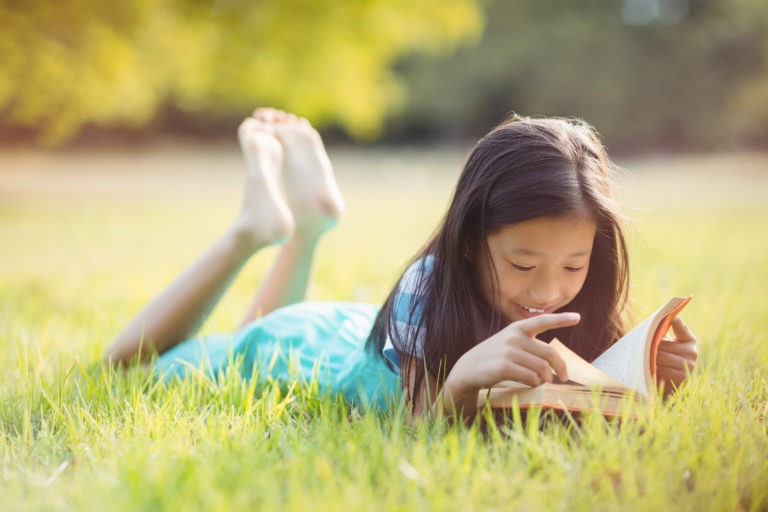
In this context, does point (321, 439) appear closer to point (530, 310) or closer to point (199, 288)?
point (530, 310)

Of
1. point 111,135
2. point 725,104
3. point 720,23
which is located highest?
point 720,23

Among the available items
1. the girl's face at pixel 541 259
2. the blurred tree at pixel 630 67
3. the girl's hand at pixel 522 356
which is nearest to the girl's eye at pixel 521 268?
the girl's face at pixel 541 259

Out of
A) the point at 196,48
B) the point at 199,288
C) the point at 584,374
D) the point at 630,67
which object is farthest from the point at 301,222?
the point at 630,67

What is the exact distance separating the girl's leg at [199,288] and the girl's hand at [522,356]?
955 mm

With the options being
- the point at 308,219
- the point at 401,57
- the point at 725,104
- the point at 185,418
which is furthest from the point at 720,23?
the point at 185,418

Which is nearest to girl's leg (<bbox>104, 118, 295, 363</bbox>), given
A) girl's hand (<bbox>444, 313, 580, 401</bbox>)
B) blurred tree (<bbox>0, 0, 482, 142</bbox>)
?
girl's hand (<bbox>444, 313, 580, 401</bbox>)

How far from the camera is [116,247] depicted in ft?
15.1

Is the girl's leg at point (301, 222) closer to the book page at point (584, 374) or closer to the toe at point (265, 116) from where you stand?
the toe at point (265, 116)

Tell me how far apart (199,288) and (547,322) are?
1.09 metres

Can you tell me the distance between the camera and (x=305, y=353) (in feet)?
6.50

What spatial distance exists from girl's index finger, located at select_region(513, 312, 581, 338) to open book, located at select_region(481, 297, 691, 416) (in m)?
0.10

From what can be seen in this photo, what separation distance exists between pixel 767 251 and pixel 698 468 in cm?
350

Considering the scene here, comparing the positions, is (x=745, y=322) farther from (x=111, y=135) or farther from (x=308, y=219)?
(x=111, y=135)

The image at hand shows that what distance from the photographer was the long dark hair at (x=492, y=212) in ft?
4.92
